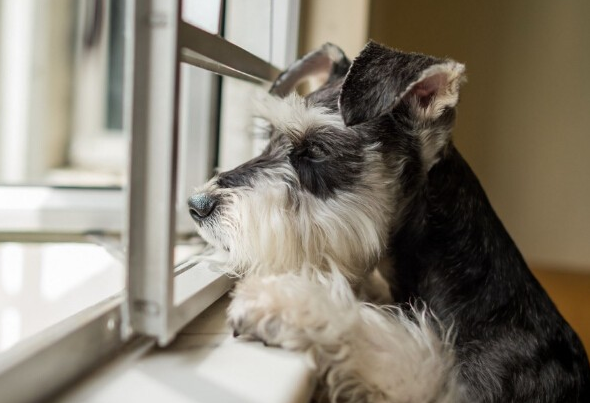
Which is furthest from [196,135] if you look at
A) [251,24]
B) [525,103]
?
[525,103]

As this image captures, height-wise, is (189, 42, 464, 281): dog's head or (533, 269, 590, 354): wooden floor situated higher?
(189, 42, 464, 281): dog's head

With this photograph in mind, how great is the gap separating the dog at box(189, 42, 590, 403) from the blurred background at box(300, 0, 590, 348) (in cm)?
133

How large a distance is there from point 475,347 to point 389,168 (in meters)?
0.43

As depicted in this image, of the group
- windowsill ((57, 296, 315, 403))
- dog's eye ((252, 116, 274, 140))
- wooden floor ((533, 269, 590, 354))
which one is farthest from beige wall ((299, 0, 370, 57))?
wooden floor ((533, 269, 590, 354))

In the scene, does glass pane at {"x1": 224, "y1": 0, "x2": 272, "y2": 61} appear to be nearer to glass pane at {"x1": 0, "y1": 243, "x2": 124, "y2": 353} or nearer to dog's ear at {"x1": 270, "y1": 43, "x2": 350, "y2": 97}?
dog's ear at {"x1": 270, "y1": 43, "x2": 350, "y2": 97}

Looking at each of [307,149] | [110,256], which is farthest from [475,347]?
[110,256]

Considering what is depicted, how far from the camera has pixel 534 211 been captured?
9.28 ft

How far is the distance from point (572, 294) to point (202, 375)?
230cm

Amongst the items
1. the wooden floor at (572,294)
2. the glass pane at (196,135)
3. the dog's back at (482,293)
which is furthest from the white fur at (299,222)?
the wooden floor at (572,294)

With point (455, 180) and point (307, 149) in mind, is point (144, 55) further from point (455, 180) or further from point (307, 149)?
point (455, 180)

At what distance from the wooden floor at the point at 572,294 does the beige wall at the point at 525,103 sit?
7cm

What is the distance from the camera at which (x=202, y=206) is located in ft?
3.87

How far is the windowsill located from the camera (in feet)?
2.51

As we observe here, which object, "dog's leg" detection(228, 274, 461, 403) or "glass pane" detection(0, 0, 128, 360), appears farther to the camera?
"glass pane" detection(0, 0, 128, 360)
